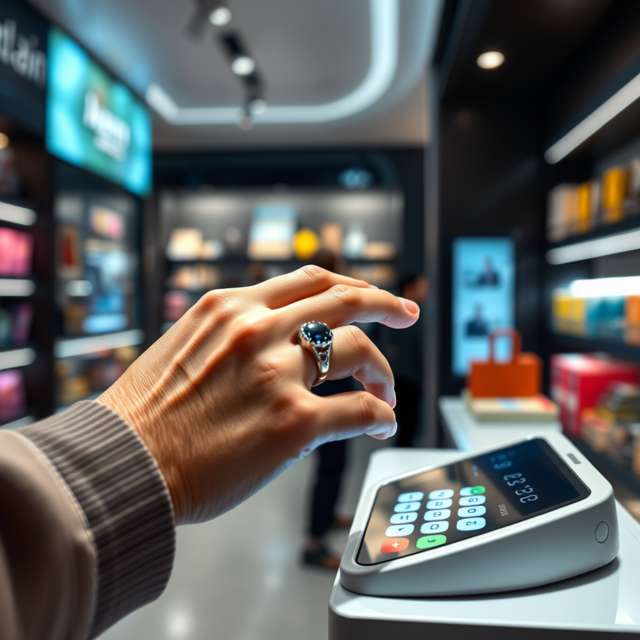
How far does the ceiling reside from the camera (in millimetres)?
3154

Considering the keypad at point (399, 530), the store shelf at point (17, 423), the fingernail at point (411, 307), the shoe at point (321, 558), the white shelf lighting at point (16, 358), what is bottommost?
the shoe at point (321, 558)

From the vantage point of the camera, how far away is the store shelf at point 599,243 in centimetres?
164

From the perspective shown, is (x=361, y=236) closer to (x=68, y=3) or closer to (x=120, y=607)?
(x=68, y=3)

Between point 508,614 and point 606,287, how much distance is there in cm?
209

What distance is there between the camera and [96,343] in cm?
372

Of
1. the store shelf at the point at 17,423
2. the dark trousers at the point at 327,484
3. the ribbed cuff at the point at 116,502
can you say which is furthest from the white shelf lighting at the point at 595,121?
the store shelf at the point at 17,423

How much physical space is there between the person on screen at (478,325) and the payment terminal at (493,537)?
224 centimetres

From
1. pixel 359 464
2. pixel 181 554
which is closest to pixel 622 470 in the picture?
pixel 181 554

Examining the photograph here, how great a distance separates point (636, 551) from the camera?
1.61 feet

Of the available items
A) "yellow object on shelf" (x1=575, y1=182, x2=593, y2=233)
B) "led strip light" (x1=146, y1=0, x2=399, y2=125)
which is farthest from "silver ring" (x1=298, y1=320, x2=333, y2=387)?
"led strip light" (x1=146, y1=0, x2=399, y2=125)

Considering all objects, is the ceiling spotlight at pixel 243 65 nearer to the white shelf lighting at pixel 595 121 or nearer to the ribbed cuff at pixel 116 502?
the white shelf lighting at pixel 595 121

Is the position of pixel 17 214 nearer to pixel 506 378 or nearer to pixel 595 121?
pixel 506 378

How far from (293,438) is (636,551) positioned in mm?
343

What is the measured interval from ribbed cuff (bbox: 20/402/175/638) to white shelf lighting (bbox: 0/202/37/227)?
2.82 meters
